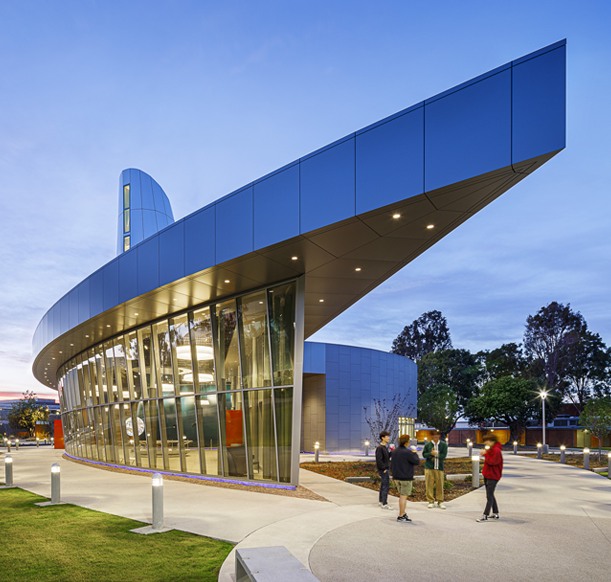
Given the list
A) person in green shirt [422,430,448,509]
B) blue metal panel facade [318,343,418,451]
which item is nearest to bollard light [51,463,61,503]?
person in green shirt [422,430,448,509]

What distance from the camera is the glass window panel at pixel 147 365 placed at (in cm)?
2157

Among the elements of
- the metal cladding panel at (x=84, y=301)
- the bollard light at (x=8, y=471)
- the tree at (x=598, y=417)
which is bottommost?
the tree at (x=598, y=417)

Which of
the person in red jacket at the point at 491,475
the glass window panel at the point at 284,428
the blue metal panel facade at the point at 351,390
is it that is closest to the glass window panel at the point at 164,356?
the glass window panel at the point at 284,428

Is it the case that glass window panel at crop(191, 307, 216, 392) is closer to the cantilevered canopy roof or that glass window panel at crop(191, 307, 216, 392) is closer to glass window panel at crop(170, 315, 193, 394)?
glass window panel at crop(170, 315, 193, 394)

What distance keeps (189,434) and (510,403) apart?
156 feet

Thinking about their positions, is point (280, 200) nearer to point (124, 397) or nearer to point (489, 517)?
point (489, 517)

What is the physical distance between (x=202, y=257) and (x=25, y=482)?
33.9 feet

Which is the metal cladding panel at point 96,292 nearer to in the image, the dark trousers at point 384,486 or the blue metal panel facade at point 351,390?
the dark trousers at point 384,486

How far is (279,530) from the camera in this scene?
9.40 metres

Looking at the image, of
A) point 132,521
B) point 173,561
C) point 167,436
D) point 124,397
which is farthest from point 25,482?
point 173,561

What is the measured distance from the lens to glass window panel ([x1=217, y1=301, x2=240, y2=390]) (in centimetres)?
1727

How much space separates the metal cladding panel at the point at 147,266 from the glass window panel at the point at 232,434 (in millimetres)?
4200

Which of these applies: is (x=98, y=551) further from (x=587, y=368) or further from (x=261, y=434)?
(x=587, y=368)

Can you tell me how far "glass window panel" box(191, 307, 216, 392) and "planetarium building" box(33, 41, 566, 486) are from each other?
6cm
